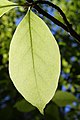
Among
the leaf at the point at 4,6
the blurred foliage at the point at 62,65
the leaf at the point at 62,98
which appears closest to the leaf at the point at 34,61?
the leaf at the point at 4,6

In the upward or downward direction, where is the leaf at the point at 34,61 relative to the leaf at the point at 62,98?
upward

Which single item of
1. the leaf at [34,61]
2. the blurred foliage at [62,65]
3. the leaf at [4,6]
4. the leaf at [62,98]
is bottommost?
the blurred foliage at [62,65]

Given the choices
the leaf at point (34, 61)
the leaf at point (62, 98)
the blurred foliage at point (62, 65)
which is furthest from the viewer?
the blurred foliage at point (62, 65)

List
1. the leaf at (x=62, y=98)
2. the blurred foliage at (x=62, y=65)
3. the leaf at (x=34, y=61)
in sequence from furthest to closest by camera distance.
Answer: the blurred foliage at (x=62, y=65) → the leaf at (x=62, y=98) → the leaf at (x=34, y=61)

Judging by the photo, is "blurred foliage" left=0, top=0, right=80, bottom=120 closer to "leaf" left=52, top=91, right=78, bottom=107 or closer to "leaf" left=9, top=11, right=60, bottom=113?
"leaf" left=52, top=91, right=78, bottom=107

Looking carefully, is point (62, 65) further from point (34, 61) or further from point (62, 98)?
point (34, 61)

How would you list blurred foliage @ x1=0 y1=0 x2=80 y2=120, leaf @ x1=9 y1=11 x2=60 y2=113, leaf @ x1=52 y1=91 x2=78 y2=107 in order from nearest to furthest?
leaf @ x1=9 y1=11 x2=60 y2=113 < leaf @ x1=52 y1=91 x2=78 y2=107 < blurred foliage @ x1=0 y1=0 x2=80 y2=120

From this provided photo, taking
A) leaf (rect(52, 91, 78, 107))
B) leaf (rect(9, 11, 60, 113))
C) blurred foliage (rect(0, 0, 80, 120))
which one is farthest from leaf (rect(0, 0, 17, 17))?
blurred foliage (rect(0, 0, 80, 120))

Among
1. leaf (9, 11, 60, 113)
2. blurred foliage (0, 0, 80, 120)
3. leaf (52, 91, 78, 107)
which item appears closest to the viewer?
leaf (9, 11, 60, 113)

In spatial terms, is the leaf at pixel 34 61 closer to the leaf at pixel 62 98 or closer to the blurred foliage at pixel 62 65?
the leaf at pixel 62 98
